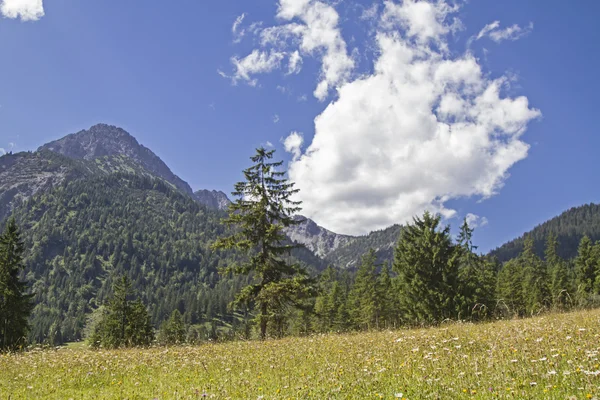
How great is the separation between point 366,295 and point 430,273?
30.3 meters

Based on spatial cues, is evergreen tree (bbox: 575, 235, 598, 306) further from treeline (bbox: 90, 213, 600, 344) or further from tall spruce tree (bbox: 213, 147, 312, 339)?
tall spruce tree (bbox: 213, 147, 312, 339)

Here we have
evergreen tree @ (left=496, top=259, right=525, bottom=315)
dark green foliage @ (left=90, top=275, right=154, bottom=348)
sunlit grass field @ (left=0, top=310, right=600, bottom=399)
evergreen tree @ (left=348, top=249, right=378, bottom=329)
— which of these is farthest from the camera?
evergreen tree @ (left=496, top=259, right=525, bottom=315)

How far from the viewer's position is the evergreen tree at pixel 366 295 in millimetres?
60094

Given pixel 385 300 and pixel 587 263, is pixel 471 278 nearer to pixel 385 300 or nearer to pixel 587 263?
pixel 385 300

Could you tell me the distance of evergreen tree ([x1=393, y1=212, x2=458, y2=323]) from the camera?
102 ft

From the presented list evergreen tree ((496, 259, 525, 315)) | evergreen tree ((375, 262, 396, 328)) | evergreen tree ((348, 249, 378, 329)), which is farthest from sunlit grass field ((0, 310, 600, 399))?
evergreen tree ((496, 259, 525, 315))

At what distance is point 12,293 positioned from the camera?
108ft

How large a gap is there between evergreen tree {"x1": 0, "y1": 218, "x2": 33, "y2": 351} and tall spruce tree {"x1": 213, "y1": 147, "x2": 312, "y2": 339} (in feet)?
75.3

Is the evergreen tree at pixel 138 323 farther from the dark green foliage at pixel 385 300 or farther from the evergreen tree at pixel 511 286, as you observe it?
the evergreen tree at pixel 511 286

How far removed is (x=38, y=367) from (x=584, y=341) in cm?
1199

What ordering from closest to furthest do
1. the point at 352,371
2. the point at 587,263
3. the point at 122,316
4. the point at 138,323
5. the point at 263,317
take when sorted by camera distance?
1. the point at 352,371
2. the point at 263,317
3. the point at 122,316
4. the point at 138,323
5. the point at 587,263

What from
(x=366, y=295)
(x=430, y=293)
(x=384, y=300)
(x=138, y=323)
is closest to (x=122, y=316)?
(x=138, y=323)

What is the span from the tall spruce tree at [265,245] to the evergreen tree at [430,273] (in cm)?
1417

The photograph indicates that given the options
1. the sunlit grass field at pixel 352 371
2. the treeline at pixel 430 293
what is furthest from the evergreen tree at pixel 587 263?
the sunlit grass field at pixel 352 371
